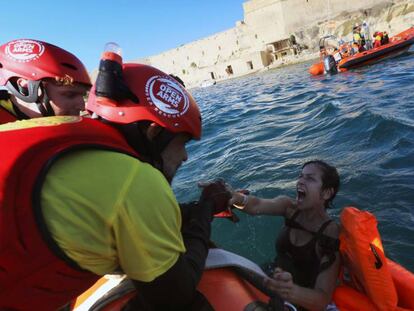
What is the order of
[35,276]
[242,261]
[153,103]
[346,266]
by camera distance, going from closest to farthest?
[35,276]
[153,103]
[242,261]
[346,266]

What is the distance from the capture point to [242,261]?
81.0 inches

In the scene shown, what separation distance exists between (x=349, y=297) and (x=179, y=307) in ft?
6.09

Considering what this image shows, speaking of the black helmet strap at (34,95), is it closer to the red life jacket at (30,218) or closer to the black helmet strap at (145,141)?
the black helmet strap at (145,141)

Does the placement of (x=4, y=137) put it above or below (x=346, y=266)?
above

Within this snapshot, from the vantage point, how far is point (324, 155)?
255 inches

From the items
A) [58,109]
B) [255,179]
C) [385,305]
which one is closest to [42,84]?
[58,109]

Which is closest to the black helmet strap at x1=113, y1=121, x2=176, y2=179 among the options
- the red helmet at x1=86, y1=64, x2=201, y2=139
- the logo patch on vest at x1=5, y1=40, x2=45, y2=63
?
the red helmet at x1=86, y1=64, x2=201, y2=139

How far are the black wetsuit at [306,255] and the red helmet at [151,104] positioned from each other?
183cm

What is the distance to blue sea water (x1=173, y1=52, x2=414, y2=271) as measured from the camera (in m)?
4.39

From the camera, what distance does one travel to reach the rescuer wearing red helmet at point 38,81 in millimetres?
2945

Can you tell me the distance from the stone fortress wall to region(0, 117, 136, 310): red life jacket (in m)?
40.1

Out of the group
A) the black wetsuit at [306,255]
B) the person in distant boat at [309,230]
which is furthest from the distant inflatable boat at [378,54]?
the black wetsuit at [306,255]

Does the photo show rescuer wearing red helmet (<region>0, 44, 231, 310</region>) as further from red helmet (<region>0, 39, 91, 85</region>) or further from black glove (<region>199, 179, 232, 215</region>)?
red helmet (<region>0, 39, 91, 85</region>)

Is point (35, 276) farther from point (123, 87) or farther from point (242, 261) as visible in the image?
point (242, 261)
